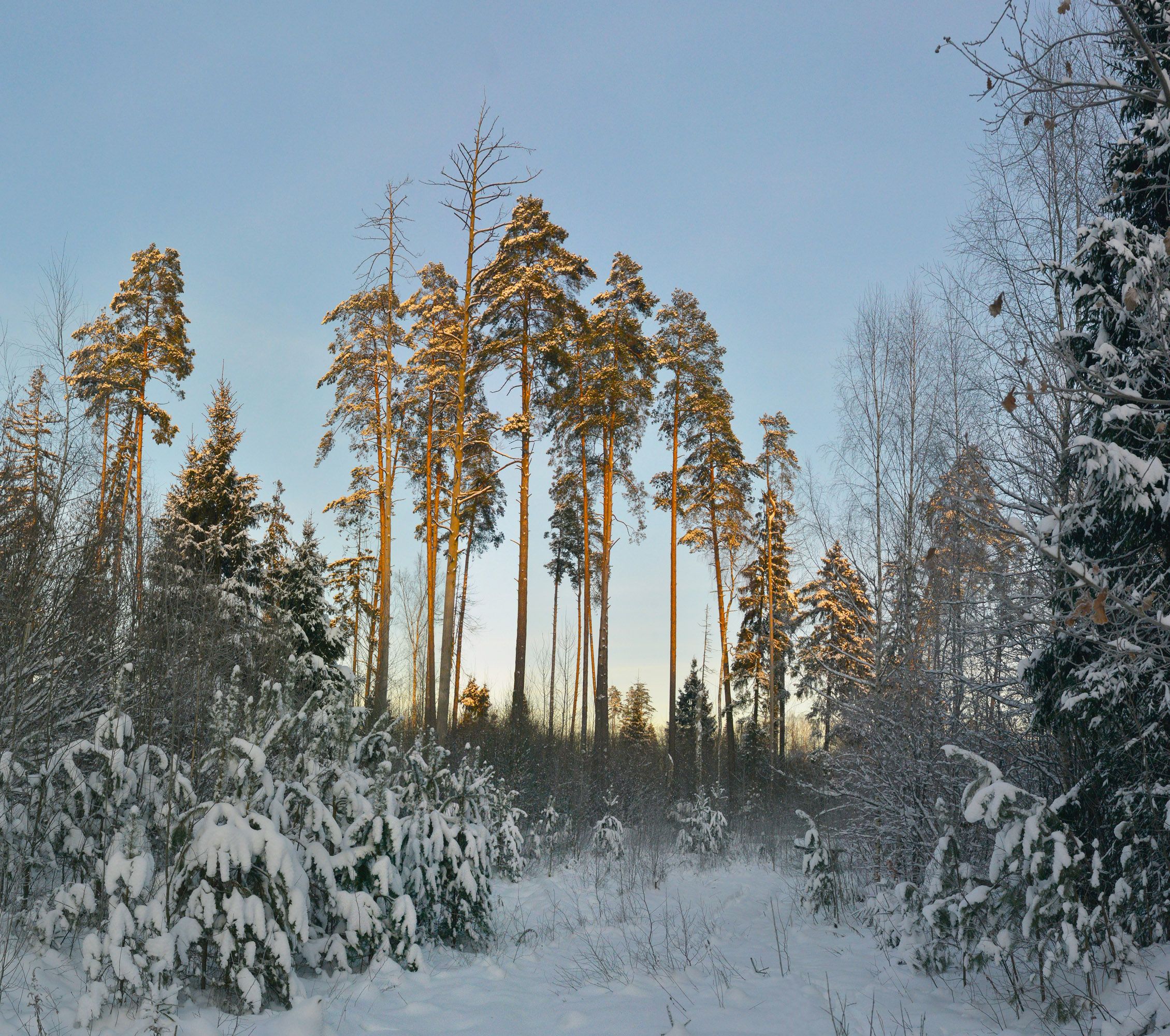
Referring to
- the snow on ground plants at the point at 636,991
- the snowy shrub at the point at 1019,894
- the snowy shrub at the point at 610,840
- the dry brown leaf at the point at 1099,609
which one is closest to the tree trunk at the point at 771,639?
the snowy shrub at the point at 610,840

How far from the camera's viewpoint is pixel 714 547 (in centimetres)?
2136

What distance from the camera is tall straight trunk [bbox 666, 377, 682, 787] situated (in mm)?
18688

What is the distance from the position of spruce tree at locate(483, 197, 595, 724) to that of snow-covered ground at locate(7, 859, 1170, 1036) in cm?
897

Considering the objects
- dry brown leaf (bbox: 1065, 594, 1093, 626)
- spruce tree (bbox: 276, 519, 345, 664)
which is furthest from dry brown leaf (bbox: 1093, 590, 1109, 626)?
spruce tree (bbox: 276, 519, 345, 664)

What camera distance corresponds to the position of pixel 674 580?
64.0ft

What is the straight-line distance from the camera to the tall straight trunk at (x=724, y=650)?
20.8m

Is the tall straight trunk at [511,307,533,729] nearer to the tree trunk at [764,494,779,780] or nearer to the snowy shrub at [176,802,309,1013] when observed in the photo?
the tree trunk at [764,494,779,780]

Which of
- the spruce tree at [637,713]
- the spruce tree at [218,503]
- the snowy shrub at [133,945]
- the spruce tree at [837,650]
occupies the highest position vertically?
the spruce tree at [218,503]

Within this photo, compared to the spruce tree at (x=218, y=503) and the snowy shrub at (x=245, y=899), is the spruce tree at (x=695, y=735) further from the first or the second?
the snowy shrub at (x=245, y=899)

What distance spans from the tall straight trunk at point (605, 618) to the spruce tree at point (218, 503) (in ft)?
26.6

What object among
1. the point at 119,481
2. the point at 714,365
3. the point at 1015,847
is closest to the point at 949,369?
the point at 1015,847

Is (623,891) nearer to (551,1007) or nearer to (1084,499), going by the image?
(551,1007)

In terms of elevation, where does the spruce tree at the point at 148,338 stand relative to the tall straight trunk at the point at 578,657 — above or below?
above

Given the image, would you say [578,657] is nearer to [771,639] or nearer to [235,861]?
[771,639]
